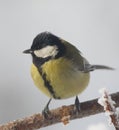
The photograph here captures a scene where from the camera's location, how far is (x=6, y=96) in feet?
10.3

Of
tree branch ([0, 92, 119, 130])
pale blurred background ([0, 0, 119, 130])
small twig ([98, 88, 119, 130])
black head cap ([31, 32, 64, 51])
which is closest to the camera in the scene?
small twig ([98, 88, 119, 130])

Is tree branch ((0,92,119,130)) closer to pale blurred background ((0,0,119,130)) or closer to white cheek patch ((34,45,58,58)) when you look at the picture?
white cheek patch ((34,45,58,58))

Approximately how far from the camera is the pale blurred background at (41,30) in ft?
9.62

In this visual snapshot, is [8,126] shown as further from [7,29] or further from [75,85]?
[7,29]

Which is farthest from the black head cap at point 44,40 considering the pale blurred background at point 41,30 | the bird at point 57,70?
the pale blurred background at point 41,30

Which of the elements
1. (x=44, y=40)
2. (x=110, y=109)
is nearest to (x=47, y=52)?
(x=44, y=40)

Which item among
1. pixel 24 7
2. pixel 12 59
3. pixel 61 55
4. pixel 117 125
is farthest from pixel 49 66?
pixel 24 7

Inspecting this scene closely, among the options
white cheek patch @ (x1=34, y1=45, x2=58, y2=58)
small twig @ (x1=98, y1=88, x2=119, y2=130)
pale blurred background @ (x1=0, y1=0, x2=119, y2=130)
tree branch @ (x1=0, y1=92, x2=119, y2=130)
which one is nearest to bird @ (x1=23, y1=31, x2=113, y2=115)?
white cheek patch @ (x1=34, y1=45, x2=58, y2=58)

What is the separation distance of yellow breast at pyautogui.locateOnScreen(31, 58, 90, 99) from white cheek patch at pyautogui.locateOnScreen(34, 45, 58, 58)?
0.08 feet

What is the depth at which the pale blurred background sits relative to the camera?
293 centimetres

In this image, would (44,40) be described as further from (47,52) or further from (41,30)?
(41,30)

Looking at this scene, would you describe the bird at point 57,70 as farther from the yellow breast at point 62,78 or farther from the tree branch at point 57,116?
the tree branch at point 57,116

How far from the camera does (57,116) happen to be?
0.93 m

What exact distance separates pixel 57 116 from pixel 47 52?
0.37 m
